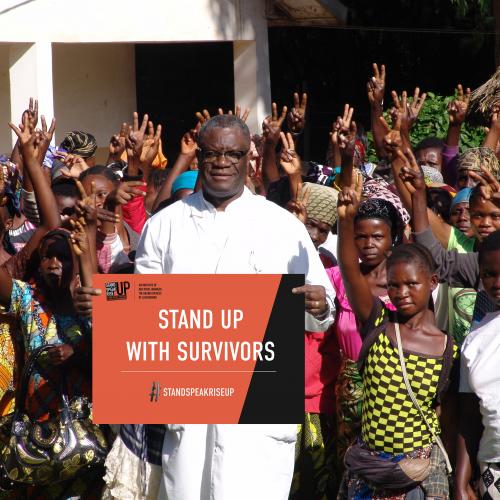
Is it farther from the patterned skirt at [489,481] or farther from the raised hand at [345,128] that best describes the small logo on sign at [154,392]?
the raised hand at [345,128]

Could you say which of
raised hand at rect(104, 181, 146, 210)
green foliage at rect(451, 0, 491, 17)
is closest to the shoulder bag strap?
raised hand at rect(104, 181, 146, 210)

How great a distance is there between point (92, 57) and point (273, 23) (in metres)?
2.22

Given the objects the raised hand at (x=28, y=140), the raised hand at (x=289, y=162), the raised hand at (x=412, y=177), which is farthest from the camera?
the raised hand at (x=289, y=162)

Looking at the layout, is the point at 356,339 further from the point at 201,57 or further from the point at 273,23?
the point at 201,57

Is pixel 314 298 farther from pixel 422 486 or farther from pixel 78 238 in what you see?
pixel 78 238

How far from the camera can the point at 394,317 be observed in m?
5.20

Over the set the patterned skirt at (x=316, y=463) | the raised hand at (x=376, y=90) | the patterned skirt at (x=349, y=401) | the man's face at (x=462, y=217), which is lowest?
the patterned skirt at (x=316, y=463)

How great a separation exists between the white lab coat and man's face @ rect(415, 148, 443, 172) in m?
3.15

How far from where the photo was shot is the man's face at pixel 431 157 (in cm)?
801

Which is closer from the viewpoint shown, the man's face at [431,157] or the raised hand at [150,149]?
the raised hand at [150,149]

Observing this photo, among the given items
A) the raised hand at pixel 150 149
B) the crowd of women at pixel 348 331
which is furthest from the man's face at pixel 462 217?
the raised hand at pixel 150 149

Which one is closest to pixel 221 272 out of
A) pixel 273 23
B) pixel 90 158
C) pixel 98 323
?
pixel 98 323

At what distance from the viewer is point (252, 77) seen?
10812 millimetres

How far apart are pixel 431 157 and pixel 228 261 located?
349 cm
